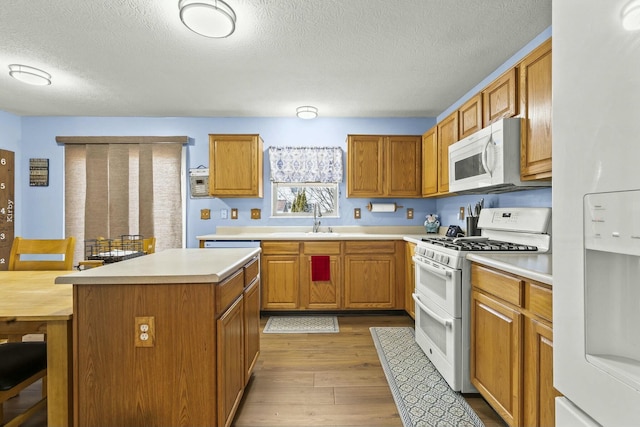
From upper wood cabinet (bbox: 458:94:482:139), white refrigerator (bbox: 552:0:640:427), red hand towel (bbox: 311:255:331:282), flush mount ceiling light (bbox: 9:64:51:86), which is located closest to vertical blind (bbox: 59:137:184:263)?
flush mount ceiling light (bbox: 9:64:51:86)

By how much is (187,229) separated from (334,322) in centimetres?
228

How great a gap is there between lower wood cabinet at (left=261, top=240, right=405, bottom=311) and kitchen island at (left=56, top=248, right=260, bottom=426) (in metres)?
2.15

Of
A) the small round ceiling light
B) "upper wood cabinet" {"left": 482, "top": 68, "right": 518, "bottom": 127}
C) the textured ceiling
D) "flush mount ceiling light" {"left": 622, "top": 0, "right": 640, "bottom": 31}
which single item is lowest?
"flush mount ceiling light" {"left": 622, "top": 0, "right": 640, "bottom": 31}

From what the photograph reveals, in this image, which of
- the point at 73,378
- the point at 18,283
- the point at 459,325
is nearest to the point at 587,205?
the point at 459,325

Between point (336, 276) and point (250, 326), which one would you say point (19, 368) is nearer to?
point (250, 326)

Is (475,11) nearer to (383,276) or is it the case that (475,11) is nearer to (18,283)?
(383,276)

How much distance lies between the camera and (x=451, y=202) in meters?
3.72

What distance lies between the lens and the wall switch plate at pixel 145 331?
1.29 m

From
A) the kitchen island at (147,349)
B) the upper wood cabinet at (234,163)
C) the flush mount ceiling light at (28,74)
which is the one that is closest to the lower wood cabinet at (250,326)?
the kitchen island at (147,349)

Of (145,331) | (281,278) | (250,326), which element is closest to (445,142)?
(281,278)

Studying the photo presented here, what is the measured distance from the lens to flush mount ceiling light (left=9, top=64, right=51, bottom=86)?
272 cm

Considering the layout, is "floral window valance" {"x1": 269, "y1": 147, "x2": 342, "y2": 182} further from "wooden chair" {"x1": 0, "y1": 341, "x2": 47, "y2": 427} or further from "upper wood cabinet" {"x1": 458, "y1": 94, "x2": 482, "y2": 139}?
"wooden chair" {"x1": 0, "y1": 341, "x2": 47, "y2": 427}

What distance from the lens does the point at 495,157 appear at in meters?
2.13

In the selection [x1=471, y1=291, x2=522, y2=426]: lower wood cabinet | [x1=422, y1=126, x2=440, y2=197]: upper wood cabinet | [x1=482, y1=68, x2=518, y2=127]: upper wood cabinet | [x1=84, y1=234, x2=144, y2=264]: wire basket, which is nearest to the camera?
[x1=471, y1=291, x2=522, y2=426]: lower wood cabinet
